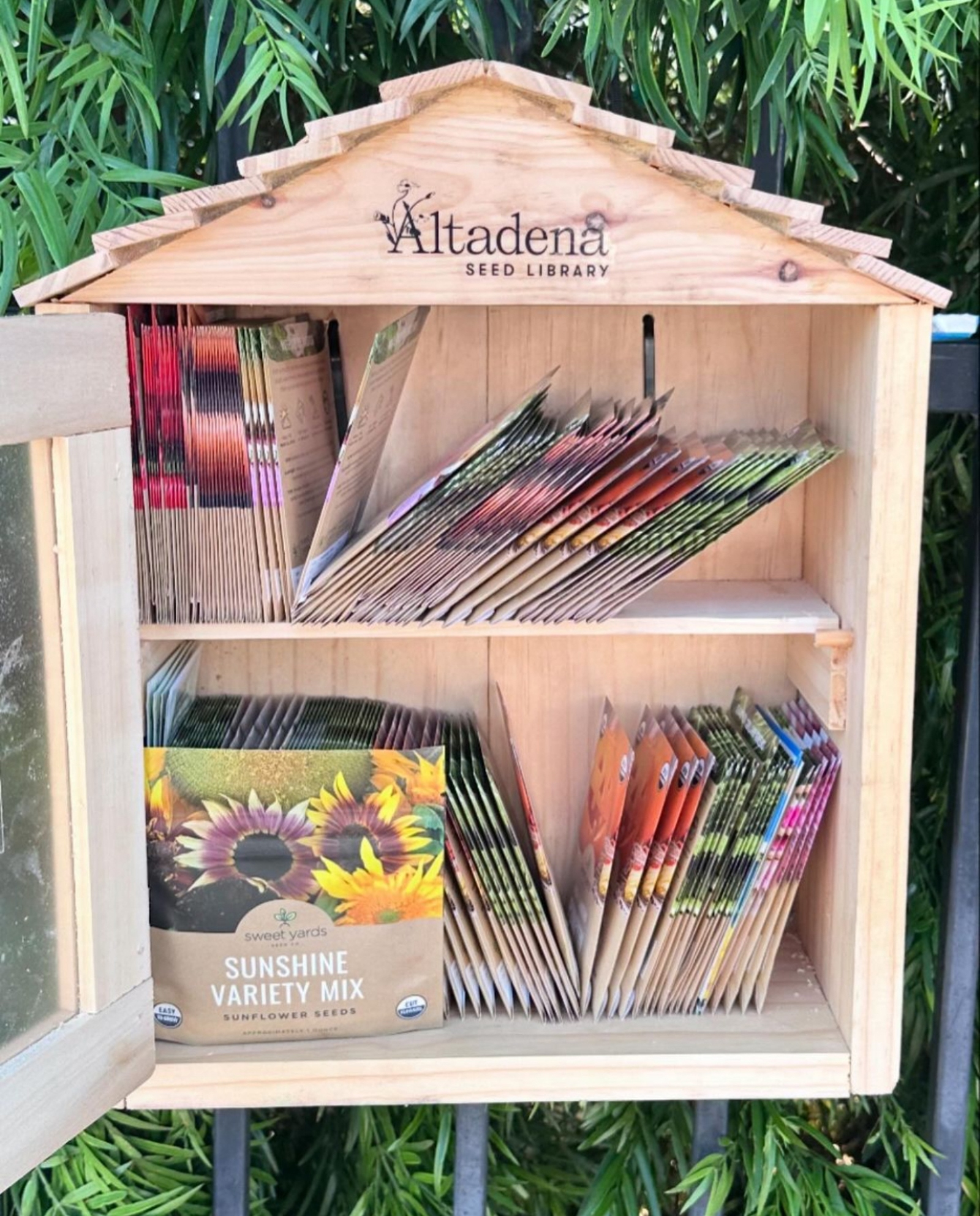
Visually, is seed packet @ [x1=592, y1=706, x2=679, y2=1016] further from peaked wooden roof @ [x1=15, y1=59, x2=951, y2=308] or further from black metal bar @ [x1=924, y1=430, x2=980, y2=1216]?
peaked wooden roof @ [x1=15, y1=59, x2=951, y2=308]

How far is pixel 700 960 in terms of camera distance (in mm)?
1326

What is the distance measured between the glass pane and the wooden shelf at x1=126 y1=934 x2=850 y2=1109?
0.27m

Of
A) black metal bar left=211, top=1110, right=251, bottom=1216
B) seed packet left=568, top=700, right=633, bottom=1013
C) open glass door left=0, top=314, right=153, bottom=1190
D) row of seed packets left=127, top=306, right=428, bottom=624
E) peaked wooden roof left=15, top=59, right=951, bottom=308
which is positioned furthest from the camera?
black metal bar left=211, top=1110, right=251, bottom=1216

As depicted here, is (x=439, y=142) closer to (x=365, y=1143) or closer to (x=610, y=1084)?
(x=610, y=1084)

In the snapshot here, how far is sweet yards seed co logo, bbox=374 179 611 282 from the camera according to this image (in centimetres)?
111

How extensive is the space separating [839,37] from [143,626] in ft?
2.63

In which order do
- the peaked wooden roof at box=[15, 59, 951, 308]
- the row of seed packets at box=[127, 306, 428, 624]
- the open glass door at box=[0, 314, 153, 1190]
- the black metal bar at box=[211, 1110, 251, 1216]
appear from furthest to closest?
the black metal bar at box=[211, 1110, 251, 1216], the row of seed packets at box=[127, 306, 428, 624], the peaked wooden roof at box=[15, 59, 951, 308], the open glass door at box=[0, 314, 153, 1190]

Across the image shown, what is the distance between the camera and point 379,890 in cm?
125

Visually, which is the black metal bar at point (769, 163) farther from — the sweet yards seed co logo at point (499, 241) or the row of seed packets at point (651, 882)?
the row of seed packets at point (651, 882)

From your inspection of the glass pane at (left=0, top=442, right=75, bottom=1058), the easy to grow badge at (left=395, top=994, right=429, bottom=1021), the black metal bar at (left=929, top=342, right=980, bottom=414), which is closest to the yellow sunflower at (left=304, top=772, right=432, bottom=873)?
the easy to grow badge at (left=395, top=994, right=429, bottom=1021)

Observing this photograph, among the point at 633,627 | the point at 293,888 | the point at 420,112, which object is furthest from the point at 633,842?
the point at 420,112

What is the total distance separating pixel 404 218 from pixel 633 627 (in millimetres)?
425

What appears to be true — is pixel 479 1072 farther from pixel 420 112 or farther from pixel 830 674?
pixel 420 112

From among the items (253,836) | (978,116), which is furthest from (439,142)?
(978,116)
